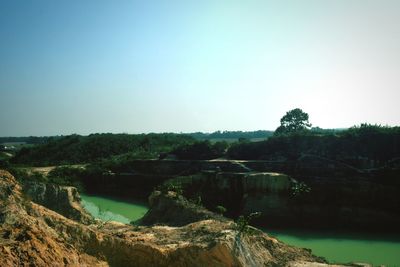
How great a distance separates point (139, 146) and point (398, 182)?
43.5 metres

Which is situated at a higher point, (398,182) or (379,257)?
(398,182)

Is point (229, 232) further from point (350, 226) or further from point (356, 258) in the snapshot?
point (350, 226)

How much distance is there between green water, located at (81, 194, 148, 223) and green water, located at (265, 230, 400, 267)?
10.8 metres

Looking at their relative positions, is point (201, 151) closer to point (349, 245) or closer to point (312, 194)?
point (312, 194)

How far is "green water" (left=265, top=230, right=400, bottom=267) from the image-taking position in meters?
19.9

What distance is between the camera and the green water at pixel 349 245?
19.9 meters

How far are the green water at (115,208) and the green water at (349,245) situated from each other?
10813 millimetres

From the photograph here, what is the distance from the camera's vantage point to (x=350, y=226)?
2817 centimetres

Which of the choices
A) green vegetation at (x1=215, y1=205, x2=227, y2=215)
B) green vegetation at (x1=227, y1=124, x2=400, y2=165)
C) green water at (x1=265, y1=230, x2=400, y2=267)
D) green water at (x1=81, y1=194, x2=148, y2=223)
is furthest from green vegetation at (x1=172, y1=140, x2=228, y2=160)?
green water at (x1=265, y1=230, x2=400, y2=267)

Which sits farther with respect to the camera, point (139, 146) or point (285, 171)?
point (139, 146)

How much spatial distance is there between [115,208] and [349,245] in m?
19.3

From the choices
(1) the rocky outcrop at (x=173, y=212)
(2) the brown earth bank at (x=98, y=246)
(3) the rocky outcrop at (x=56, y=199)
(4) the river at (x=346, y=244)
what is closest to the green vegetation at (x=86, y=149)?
(4) the river at (x=346, y=244)

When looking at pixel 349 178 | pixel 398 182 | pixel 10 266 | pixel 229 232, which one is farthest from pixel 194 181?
pixel 10 266

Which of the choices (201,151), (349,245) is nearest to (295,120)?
(201,151)
